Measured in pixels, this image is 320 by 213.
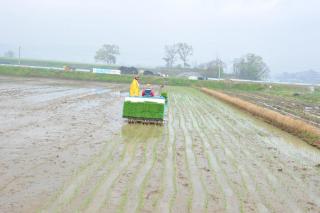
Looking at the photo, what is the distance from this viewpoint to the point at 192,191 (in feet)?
21.1

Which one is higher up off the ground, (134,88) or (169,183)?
(134,88)

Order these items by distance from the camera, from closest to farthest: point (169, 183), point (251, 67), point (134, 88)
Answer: point (169, 183) < point (134, 88) < point (251, 67)

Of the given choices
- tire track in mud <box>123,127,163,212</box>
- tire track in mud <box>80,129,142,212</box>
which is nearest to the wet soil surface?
tire track in mud <box>123,127,163,212</box>

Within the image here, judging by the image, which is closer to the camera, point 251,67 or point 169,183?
point 169,183

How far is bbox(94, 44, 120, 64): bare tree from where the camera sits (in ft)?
456

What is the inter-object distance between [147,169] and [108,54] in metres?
134

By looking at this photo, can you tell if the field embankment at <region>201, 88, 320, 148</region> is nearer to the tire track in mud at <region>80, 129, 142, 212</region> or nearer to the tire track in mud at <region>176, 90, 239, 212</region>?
the tire track in mud at <region>176, 90, 239, 212</region>

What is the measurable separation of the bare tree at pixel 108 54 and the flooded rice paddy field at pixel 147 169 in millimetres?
126587

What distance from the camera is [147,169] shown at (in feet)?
25.4

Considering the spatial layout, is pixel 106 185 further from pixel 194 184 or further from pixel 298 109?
pixel 298 109

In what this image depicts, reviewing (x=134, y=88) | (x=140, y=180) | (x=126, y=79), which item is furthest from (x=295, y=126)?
(x=126, y=79)

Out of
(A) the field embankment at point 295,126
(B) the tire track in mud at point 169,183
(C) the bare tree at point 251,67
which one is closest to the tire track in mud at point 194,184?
(B) the tire track in mud at point 169,183

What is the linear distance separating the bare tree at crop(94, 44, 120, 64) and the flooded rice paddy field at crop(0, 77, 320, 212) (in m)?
127

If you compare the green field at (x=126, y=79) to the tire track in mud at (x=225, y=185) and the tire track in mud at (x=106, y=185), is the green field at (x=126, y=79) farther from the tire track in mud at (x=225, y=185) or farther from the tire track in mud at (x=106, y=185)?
the tire track in mud at (x=106, y=185)
